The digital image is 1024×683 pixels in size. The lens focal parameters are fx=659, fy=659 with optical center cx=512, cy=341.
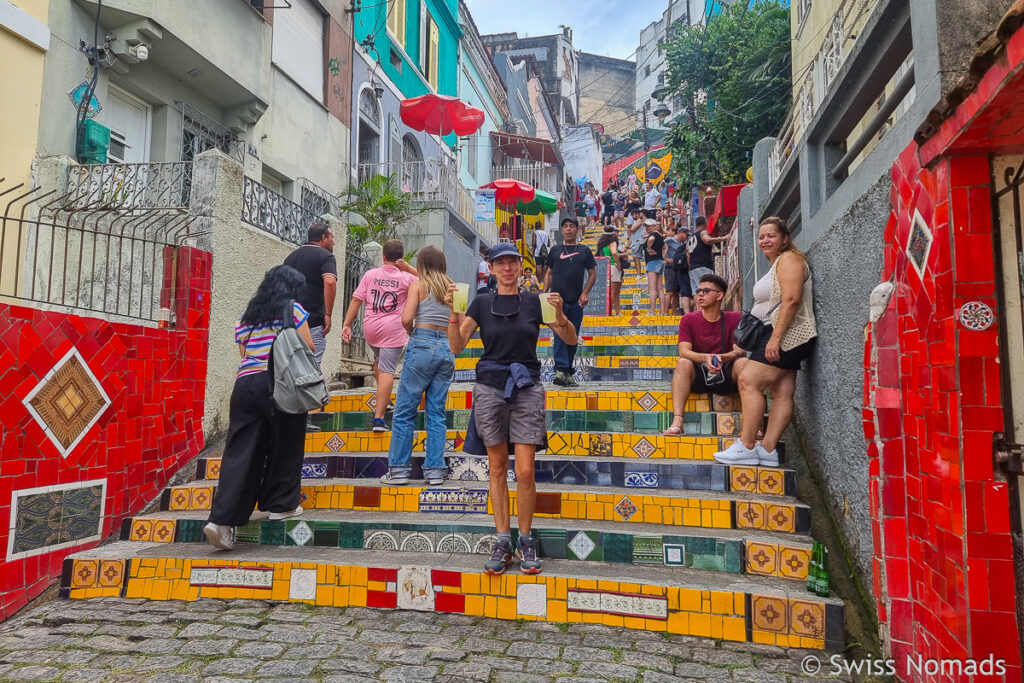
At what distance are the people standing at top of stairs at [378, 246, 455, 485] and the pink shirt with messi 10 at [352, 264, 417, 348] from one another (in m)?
0.65

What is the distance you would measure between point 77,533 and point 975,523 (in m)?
5.23

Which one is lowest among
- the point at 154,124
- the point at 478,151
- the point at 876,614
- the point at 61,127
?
the point at 876,614

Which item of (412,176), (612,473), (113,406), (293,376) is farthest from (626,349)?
(412,176)

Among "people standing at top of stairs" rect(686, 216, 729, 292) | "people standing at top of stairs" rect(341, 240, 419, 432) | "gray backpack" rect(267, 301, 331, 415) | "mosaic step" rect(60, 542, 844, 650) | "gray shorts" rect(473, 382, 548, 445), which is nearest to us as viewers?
"mosaic step" rect(60, 542, 844, 650)

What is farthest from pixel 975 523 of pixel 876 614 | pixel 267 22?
pixel 267 22

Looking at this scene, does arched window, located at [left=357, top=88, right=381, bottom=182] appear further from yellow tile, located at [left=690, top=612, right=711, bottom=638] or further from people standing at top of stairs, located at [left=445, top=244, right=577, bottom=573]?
yellow tile, located at [left=690, top=612, right=711, bottom=638]

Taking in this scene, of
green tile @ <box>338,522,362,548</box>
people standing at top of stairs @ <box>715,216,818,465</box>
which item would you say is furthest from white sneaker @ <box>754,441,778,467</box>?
green tile @ <box>338,522,362,548</box>

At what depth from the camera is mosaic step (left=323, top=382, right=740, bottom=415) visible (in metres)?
5.79

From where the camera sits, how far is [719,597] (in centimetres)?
337

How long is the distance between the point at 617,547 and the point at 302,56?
10.6m

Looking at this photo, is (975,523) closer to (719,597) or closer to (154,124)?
(719,597)

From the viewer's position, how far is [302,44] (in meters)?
11.5

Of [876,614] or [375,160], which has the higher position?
[375,160]

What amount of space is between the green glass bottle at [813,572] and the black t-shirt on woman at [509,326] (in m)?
1.79
